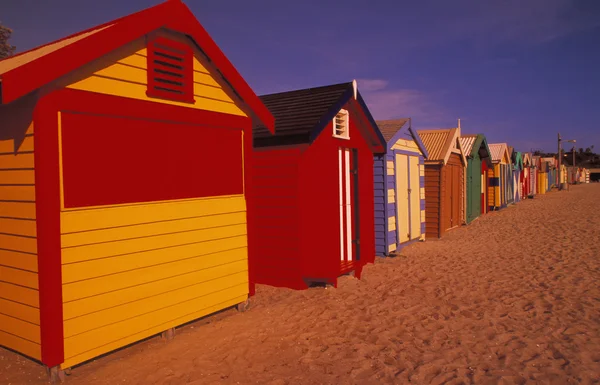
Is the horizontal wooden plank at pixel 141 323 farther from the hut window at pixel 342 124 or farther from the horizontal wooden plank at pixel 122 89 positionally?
the hut window at pixel 342 124

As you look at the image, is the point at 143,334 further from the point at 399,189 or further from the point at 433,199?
the point at 433,199

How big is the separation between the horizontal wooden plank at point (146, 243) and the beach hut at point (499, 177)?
68.5 feet

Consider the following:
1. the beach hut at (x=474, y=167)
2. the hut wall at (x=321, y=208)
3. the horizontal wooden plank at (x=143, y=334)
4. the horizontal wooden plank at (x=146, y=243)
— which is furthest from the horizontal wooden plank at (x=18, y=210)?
the beach hut at (x=474, y=167)

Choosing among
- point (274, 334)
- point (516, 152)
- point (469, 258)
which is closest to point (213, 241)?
point (274, 334)

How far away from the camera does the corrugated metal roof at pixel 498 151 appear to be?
2480cm

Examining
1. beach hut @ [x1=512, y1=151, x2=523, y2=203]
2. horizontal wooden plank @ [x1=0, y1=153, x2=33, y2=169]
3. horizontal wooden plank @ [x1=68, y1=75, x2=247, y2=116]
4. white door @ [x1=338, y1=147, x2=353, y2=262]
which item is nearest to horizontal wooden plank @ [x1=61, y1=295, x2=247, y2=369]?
horizontal wooden plank @ [x1=0, y1=153, x2=33, y2=169]

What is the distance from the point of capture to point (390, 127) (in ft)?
37.1

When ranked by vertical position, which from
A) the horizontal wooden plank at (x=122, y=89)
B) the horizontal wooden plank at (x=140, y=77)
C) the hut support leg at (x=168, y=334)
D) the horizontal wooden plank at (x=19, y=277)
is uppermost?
the horizontal wooden plank at (x=140, y=77)

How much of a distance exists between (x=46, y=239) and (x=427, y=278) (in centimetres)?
678

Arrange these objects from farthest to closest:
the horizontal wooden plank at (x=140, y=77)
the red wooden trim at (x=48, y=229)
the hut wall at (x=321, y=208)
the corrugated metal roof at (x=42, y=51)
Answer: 1. the hut wall at (x=321, y=208)
2. the corrugated metal roof at (x=42, y=51)
3. the horizontal wooden plank at (x=140, y=77)
4. the red wooden trim at (x=48, y=229)

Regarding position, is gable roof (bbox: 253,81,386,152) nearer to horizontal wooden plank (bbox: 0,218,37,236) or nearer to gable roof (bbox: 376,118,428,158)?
gable roof (bbox: 376,118,428,158)

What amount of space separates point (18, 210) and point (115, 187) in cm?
94

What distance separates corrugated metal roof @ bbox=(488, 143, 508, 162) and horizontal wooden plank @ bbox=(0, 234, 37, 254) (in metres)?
24.3

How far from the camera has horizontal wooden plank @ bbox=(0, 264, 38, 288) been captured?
4.18m
